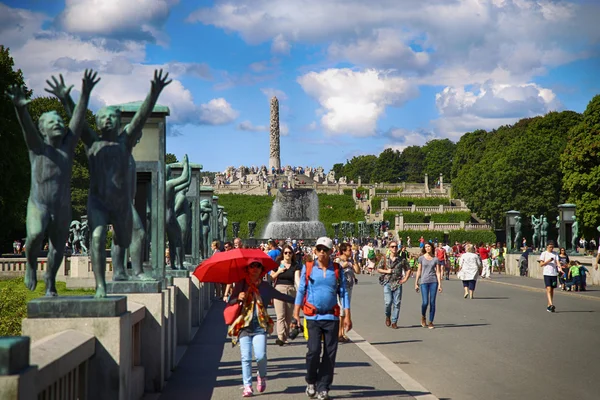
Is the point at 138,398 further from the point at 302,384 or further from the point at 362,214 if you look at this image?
the point at 362,214

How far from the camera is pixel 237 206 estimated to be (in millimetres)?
110812

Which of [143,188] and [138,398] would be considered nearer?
[138,398]

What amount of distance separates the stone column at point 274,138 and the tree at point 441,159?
25.4 meters

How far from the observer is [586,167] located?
5341 centimetres

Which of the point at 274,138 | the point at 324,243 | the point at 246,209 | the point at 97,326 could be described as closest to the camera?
the point at 97,326

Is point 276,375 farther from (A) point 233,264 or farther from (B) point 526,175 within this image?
(B) point 526,175

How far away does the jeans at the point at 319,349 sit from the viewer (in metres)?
8.77

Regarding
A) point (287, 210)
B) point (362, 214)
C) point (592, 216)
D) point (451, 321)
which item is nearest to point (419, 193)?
point (362, 214)

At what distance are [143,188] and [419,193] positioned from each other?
103524 mm

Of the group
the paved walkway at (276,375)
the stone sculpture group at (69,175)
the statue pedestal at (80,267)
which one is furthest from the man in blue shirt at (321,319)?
the statue pedestal at (80,267)

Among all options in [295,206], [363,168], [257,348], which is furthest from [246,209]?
[257,348]

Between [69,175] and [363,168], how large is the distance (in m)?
161

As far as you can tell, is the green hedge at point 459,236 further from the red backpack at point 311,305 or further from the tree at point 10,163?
the red backpack at point 311,305

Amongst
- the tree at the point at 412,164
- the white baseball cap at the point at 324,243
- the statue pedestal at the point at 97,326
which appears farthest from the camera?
the tree at the point at 412,164
